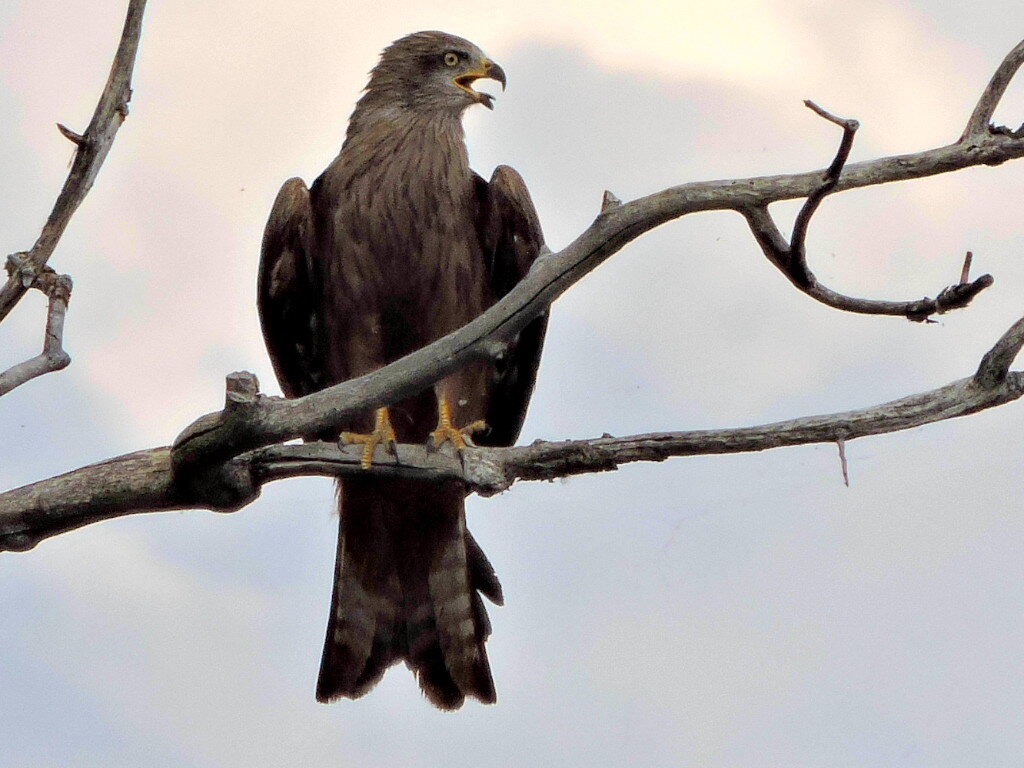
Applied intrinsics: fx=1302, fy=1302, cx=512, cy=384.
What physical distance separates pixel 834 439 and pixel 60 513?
8.74 ft

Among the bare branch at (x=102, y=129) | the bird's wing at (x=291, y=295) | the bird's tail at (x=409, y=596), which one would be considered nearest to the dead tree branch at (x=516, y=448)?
the bare branch at (x=102, y=129)

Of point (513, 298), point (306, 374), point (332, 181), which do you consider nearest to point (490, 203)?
point (332, 181)

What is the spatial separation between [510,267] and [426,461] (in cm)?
163

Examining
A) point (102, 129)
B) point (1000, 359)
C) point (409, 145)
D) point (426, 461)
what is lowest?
point (1000, 359)

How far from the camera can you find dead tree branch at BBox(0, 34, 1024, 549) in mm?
3951

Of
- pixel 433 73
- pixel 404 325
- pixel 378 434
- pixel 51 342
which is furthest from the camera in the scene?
pixel 433 73

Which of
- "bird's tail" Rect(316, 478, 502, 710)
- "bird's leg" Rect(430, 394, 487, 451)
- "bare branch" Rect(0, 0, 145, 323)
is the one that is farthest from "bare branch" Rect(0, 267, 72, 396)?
"bird's tail" Rect(316, 478, 502, 710)

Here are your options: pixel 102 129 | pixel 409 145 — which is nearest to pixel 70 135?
pixel 102 129

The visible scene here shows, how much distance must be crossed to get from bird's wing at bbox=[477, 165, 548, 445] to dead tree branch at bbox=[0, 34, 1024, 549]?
1.59m

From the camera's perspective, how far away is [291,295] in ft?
20.2

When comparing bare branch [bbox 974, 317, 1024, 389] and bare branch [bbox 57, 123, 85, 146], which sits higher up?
bare branch [bbox 57, 123, 85, 146]

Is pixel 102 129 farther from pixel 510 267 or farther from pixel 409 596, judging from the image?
pixel 409 596

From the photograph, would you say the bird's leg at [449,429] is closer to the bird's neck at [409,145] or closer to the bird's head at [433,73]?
the bird's neck at [409,145]

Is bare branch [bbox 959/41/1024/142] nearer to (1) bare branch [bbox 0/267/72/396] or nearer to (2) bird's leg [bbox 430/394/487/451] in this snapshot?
(2) bird's leg [bbox 430/394/487/451]
